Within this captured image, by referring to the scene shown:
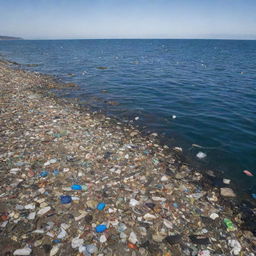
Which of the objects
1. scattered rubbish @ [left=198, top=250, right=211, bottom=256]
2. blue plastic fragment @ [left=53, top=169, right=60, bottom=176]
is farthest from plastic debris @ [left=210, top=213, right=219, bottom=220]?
blue plastic fragment @ [left=53, top=169, right=60, bottom=176]

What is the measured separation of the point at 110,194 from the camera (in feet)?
17.2

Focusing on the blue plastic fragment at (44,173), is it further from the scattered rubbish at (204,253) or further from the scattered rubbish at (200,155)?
the scattered rubbish at (200,155)

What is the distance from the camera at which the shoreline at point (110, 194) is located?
13.1 feet

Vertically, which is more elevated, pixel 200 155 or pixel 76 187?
pixel 76 187

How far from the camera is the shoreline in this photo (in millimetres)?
3996

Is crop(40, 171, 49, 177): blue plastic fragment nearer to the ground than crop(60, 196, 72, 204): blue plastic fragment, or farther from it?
farther from it

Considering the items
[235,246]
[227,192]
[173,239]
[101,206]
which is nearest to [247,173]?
[227,192]

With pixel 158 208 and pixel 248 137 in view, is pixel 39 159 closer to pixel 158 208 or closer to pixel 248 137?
pixel 158 208

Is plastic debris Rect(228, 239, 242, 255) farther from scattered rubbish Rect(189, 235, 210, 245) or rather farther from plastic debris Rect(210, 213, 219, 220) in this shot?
plastic debris Rect(210, 213, 219, 220)

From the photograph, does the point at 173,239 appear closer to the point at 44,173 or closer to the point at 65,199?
the point at 65,199

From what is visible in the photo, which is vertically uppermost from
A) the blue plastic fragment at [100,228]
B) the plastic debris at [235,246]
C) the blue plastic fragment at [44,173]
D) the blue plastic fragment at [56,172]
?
the blue plastic fragment at [44,173]

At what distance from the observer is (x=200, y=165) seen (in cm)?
719

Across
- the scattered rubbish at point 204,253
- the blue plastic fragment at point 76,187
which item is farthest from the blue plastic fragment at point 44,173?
the scattered rubbish at point 204,253

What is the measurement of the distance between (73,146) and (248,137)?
9.08 metres
